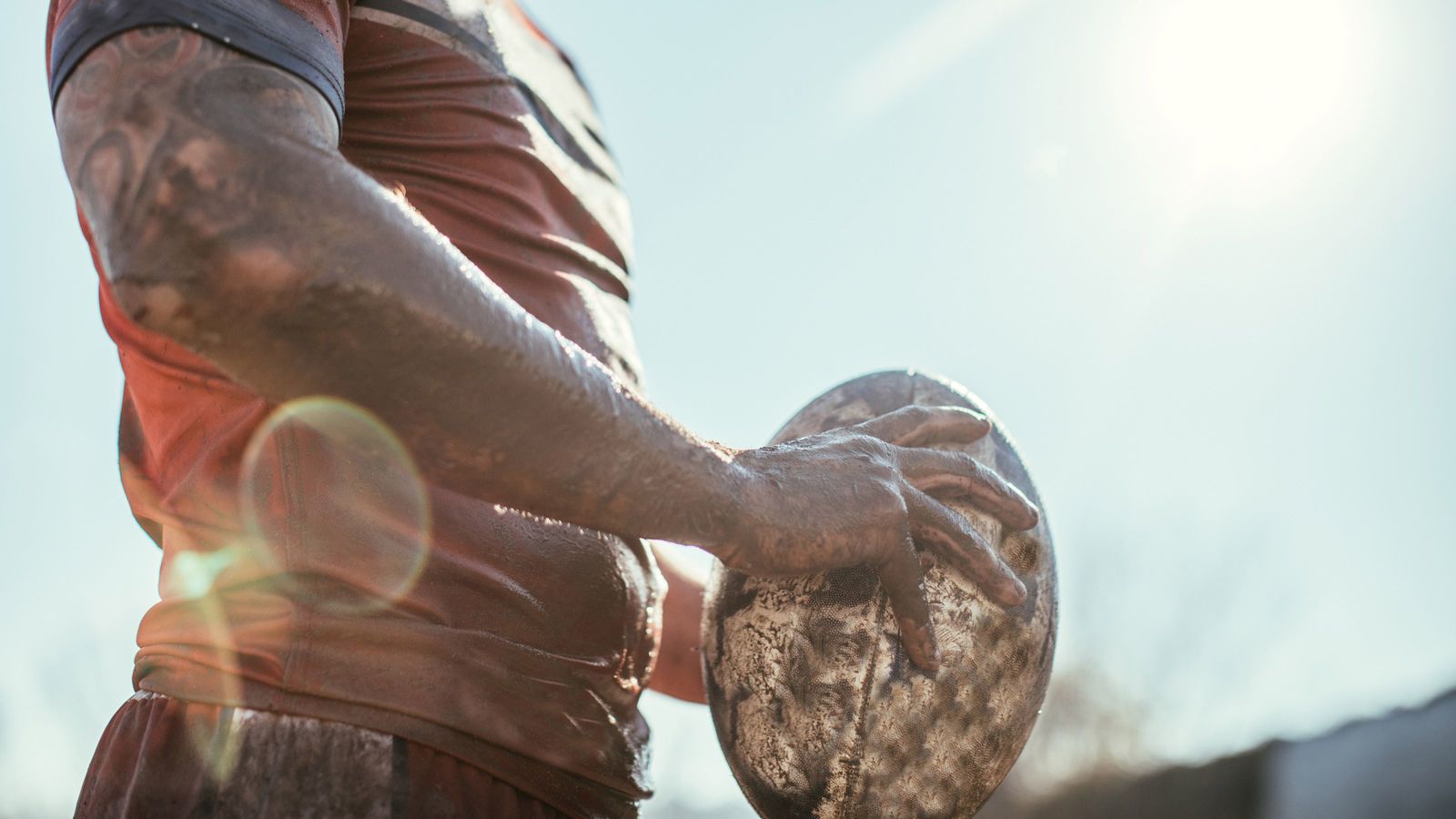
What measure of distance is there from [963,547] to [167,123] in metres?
1.32

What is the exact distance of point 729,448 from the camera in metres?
1.63

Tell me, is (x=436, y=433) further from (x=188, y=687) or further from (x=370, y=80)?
(x=370, y=80)

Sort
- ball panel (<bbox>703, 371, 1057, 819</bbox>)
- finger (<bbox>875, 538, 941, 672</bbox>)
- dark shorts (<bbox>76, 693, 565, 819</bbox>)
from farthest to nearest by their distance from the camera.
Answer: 1. ball panel (<bbox>703, 371, 1057, 819</bbox>)
2. finger (<bbox>875, 538, 941, 672</bbox>)
3. dark shorts (<bbox>76, 693, 565, 819</bbox>)

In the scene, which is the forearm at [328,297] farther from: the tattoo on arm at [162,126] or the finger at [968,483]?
the finger at [968,483]

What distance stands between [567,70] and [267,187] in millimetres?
1465

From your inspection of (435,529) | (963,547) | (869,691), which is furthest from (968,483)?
(435,529)

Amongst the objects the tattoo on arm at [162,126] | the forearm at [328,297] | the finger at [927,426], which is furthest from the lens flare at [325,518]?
the finger at [927,426]

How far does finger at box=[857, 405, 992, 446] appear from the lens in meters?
1.96

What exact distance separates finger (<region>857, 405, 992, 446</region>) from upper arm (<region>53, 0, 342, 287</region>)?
1.04 meters

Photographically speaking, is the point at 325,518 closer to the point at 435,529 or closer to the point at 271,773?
the point at 435,529

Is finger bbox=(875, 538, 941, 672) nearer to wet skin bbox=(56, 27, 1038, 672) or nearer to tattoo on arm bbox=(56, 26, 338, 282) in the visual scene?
wet skin bbox=(56, 27, 1038, 672)

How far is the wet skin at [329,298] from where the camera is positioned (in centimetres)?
119

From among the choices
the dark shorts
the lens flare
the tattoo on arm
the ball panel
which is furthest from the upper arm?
the ball panel

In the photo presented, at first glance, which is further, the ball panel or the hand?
the ball panel
